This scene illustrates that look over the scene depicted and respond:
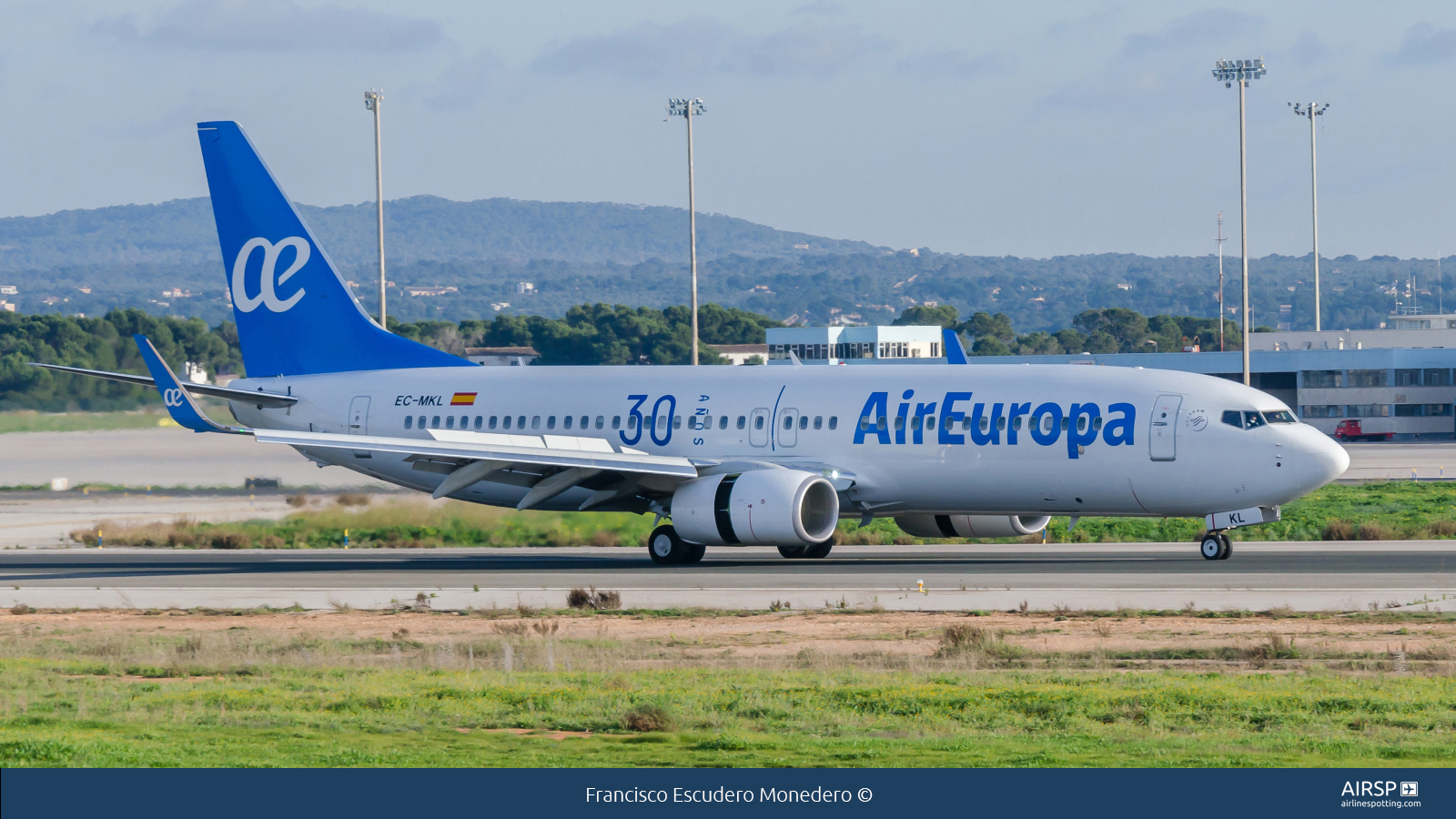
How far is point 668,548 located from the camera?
37.9m

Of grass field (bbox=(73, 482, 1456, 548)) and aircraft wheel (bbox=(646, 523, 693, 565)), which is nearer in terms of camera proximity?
aircraft wheel (bbox=(646, 523, 693, 565))

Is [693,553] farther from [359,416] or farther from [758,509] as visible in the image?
[359,416]

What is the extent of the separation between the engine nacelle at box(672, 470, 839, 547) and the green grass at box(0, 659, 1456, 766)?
14352 millimetres

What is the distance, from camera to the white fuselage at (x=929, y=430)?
1356 inches

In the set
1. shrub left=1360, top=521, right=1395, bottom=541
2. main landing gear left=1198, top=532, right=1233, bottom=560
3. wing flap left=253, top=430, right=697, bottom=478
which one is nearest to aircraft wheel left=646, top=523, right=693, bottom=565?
wing flap left=253, top=430, right=697, bottom=478

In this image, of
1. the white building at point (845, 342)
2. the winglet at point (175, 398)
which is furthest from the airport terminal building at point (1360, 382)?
the winglet at point (175, 398)

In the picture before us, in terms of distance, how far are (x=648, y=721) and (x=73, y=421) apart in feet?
154

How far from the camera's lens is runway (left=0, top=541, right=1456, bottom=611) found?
96.6 ft

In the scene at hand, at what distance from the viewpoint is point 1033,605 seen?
28.4m

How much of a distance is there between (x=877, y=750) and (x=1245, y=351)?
68.5 meters

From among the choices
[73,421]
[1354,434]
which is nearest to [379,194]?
[73,421]

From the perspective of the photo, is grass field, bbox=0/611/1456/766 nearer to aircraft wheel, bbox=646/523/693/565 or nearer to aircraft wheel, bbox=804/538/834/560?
aircraft wheel, bbox=646/523/693/565
